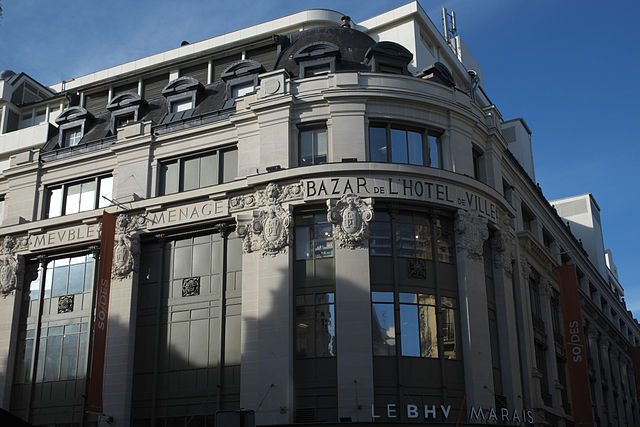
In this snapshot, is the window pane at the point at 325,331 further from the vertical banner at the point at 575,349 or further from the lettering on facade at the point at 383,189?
the vertical banner at the point at 575,349

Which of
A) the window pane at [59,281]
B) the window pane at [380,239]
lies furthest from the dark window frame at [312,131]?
the window pane at [59,281]

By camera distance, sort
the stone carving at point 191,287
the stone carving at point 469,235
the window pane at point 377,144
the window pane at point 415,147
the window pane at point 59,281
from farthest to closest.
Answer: the window pane at point 59,281
the stone carving at point 191,287
the window pane at point 415,147
the window pane at point 377,144
the stone carving at point 469,235

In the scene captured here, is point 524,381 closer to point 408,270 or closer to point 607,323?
point 408,270

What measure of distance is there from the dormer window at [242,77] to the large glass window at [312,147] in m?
5.99

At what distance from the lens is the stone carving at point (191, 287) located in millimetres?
35406

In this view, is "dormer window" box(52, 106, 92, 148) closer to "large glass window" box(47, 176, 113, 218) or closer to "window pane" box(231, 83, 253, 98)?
"large glass window" box(47, 176, 113, 218)

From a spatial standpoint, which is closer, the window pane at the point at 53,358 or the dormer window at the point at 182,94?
the window pane at the point at 53,358

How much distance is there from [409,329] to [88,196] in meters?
19.2

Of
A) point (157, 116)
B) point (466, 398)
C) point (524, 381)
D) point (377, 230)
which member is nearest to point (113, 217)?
point (157, 116)

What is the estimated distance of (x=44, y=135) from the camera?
4672 centimetres

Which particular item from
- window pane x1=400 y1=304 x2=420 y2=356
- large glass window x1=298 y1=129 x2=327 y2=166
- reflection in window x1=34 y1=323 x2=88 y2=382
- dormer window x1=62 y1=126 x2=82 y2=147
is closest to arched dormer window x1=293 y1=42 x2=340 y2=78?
large glass window x1=298 y1=129 x2=327 y2=166

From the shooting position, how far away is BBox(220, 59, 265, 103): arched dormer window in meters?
40.0

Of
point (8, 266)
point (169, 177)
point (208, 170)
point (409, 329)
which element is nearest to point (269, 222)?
point (208, 170)

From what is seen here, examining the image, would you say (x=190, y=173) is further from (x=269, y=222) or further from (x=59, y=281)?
(x=59, y=281)
